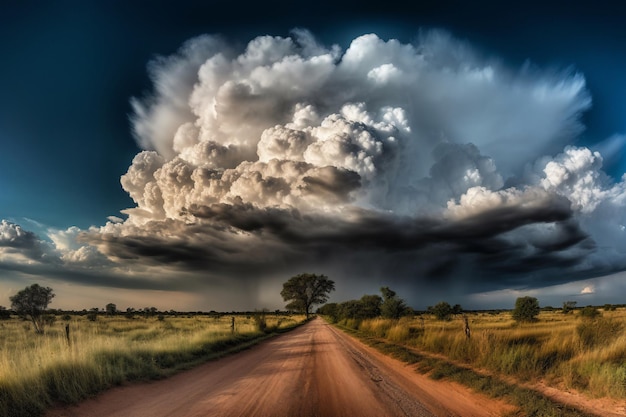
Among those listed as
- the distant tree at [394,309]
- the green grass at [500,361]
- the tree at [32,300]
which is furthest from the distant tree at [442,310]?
the tree at [32,300]

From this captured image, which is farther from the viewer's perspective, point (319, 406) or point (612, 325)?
point (612, 325)

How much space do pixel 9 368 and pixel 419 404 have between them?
32.3 ft

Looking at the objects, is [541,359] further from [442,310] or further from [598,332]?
[442,310]

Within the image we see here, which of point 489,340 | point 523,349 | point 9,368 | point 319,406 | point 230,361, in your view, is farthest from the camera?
point 230,361

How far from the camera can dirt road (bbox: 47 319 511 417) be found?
26.0 feet

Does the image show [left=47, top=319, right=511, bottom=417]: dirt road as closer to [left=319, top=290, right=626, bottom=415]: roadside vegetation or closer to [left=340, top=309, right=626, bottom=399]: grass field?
[left=319, top=290, right=626, bottom=415]: roadside vegetation

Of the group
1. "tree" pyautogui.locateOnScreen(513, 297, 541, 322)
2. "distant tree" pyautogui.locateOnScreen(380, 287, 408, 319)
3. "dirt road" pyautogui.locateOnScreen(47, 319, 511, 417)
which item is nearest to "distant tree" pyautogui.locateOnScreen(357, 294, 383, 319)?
"distant tree" pyautogui.locateOnScreen(380, 287, 408, 319)

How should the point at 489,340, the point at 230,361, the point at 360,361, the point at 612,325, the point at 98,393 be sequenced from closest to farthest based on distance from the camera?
the point at 98,393
the point at 612,325
the point at 489,340
the point at 360,361
the point at 230,361

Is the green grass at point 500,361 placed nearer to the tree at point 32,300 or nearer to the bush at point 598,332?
the bush at point 598,332

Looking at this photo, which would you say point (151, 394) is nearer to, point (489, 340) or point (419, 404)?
point (419, 404)

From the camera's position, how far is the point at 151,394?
10211mm

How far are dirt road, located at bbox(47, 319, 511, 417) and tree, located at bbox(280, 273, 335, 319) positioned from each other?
87467 millimetres

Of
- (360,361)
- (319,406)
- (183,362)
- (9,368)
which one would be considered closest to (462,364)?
(360,361)

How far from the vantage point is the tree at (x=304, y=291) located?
100062 mm
